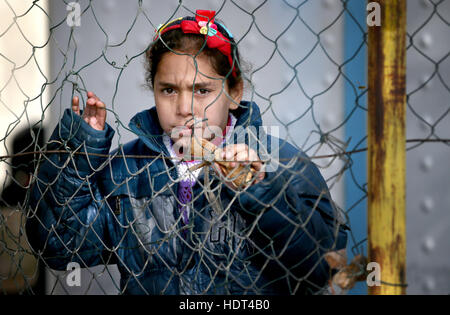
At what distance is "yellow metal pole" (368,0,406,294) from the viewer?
3.01 ft

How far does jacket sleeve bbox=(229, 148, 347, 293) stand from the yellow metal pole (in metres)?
0.16

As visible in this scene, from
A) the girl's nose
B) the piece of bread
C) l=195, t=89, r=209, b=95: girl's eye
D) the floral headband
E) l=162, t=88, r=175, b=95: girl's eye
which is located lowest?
the piece of bread

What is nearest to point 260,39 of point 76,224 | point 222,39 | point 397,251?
point 222,39

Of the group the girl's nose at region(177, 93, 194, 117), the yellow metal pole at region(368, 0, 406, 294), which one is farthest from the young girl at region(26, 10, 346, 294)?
the yellow metal pole at region(368, 0, 406, 294)

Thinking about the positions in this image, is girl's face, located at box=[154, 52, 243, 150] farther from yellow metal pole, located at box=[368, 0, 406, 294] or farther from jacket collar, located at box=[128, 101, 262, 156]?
yellow metal pole, located at box=[368, 0, 406, 294]

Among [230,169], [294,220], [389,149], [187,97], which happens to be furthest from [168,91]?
[389,149]

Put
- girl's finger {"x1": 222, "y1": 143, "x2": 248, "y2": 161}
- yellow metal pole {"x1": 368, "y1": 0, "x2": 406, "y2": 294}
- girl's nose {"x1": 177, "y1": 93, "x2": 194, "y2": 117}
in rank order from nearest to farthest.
Answer: 1. yellow metal pole {"x1": 368, "y1": 0, "x2": 406, "y2": 294}
2. girl's finger {"x1": 222, "y1": 143, "x2": 248, "y2": 161}
3. girl's nose {"x1": 177, "y1": 93, "x2": 194, "y2": 117}

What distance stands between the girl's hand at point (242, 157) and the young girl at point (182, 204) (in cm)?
4

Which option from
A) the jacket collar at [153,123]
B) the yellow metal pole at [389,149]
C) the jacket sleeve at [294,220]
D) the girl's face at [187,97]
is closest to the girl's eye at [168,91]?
the girl's face at [187,97]

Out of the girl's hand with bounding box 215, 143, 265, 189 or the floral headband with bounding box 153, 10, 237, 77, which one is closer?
the girl's hand with bounding box 215, 143, 265, 189

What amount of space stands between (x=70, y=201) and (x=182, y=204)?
346 mm

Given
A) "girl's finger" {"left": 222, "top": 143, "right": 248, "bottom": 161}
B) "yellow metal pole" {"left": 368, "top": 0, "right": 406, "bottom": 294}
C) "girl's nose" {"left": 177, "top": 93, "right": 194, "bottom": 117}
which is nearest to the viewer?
"yellow metal pole" {"left": 368, "top": 0, "right": 406, "bottom": 294}
